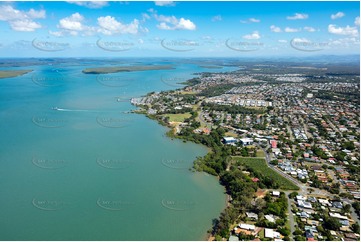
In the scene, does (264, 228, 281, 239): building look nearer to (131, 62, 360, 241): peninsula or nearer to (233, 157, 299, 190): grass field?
(131, 62, 360, 241): peninsula

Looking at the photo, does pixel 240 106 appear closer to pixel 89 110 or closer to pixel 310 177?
pixel 89 110

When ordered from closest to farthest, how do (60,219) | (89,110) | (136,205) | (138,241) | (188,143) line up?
1. (138,241)
2. (60,219)
3. (136,205)
4. (188,143)
5. (89,110)

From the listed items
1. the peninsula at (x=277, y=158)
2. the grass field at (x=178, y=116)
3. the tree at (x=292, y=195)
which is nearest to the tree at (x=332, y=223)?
the peninsula at (x=277, y=158)

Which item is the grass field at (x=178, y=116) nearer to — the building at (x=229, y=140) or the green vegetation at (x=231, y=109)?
the green vegetation at (x=231, y=109)

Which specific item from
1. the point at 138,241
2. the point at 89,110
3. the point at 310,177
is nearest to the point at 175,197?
the point at 138,241

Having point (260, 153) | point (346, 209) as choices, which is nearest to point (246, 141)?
point (260, 153)

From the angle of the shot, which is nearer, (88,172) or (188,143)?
(88,172)

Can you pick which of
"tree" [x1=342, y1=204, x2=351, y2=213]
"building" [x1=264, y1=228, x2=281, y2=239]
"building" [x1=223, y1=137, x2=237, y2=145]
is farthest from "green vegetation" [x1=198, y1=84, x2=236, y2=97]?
"building" [x1=264, y1=228, x2=281, y2=239]
